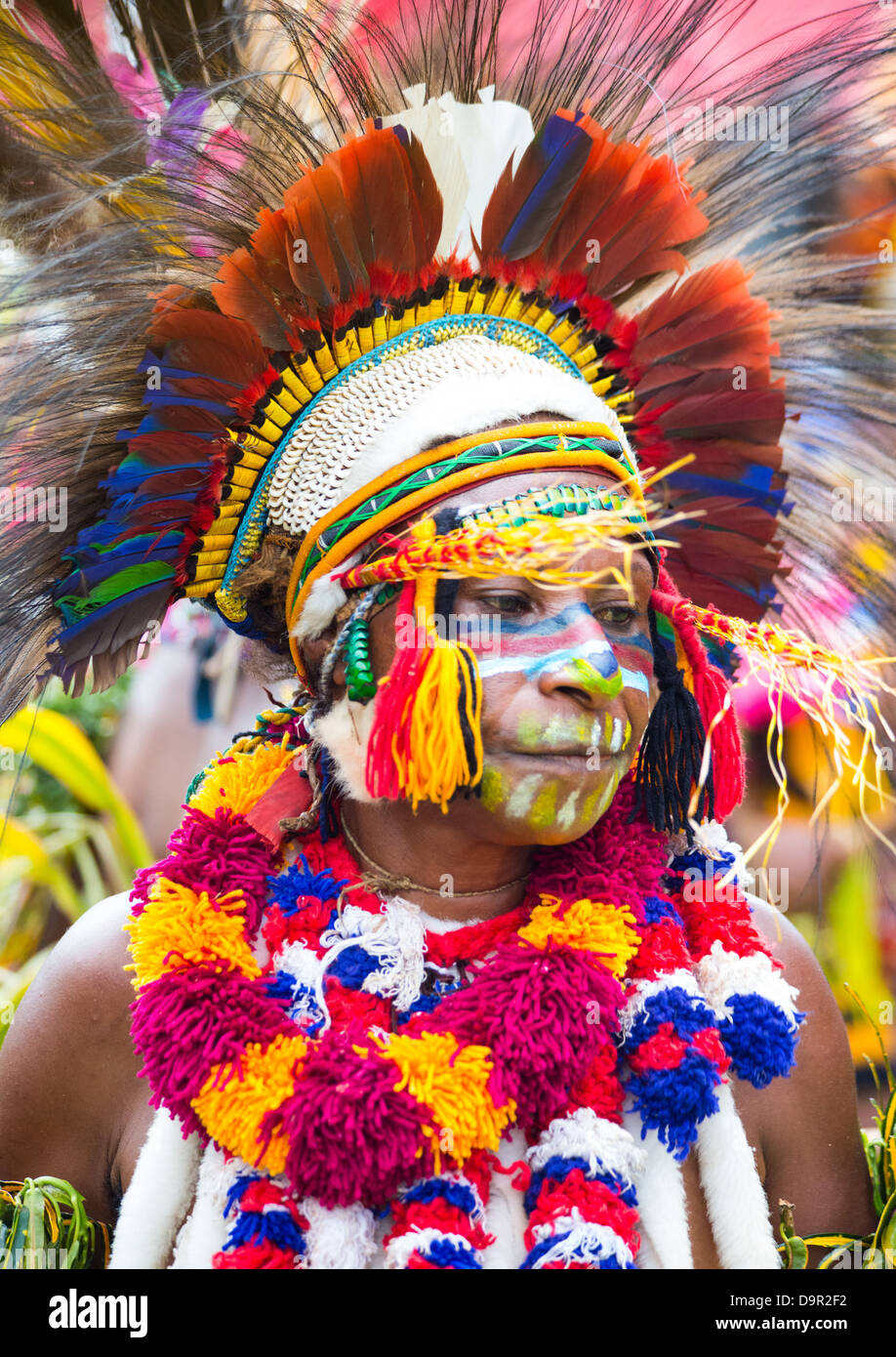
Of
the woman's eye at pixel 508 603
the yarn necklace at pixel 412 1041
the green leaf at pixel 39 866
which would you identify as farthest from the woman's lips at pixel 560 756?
the green leaf at pixel 39 866

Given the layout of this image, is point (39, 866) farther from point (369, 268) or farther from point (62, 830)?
point (369, 268)

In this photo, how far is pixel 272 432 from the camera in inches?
95.1

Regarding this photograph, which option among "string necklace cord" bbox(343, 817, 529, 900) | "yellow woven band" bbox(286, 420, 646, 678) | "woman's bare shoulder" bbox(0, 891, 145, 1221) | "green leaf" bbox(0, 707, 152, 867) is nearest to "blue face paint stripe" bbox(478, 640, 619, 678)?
"yellow woven band" bbox(286, 420, 646, 678)

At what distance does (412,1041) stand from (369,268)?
143 cm

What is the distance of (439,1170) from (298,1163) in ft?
0.77

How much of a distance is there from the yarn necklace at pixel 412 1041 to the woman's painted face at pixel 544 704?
289 mm

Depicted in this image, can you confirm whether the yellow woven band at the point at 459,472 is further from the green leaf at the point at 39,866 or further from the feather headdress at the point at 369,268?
the green leaf at the point at 39,866

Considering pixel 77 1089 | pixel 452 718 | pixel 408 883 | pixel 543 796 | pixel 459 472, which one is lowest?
pixel 77 1089

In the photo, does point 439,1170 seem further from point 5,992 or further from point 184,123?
point 184,123

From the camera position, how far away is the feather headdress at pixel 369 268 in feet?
7.54

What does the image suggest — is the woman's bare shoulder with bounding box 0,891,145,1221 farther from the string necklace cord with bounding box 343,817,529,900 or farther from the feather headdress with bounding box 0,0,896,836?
the feather headdress with bounding box 0,0,896,836

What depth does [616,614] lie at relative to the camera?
7.20 ft

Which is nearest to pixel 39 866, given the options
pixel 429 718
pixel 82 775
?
pixel 82 775
